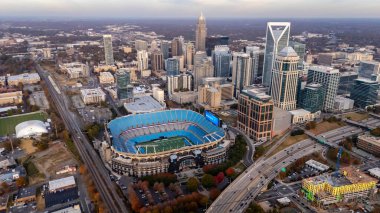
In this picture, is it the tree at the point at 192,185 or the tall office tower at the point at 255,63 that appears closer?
the tree at the point at 192,185

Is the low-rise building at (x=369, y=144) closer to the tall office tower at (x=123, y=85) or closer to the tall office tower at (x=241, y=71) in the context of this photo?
the tall office tower at (x=241, y=71)

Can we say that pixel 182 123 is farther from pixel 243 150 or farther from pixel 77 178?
pixel 77 178

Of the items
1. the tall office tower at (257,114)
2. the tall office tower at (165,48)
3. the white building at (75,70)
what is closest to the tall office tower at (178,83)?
the tall office tower at (257,114)

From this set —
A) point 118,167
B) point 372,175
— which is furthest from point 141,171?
point 372,175

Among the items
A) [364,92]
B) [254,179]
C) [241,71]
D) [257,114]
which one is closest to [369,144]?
[257,114]

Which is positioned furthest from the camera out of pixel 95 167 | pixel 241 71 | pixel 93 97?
pixel 241 71

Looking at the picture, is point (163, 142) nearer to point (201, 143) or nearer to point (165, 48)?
point (201, 143)

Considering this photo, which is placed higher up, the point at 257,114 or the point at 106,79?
the point at 257,114
